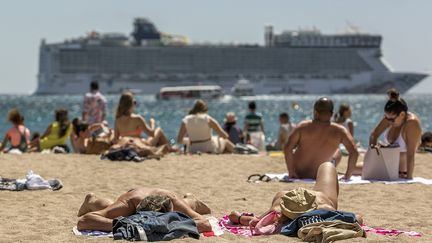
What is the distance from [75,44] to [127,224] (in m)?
108

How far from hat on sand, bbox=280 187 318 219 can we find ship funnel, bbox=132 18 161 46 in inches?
4558

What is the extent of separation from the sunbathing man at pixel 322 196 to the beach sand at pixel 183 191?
31cm

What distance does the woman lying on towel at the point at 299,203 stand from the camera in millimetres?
5707

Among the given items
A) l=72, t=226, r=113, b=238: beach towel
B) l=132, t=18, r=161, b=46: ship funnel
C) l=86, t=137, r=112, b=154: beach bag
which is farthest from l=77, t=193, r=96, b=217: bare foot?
l=132, t=18, r=161, b=46: ship funnel

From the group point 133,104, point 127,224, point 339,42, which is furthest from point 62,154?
point 339,42

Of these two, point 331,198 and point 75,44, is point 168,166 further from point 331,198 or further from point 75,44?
point 75,44

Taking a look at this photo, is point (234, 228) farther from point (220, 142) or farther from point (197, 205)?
point (220, 142)

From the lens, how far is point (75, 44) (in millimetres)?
112125

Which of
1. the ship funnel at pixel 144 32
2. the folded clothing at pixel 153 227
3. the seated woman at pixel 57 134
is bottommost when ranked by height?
the ship funnel at pixel 144 32

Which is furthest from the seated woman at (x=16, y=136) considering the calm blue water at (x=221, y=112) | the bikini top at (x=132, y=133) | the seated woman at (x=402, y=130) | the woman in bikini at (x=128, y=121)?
the seated woman at (x=402, y=130)

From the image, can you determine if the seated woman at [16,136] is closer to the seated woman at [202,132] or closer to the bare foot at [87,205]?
the seated woman at [202,132]

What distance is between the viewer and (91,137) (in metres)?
12.0

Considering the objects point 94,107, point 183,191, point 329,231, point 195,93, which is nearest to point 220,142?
point 94,107

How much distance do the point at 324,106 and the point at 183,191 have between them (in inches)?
60.1
